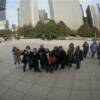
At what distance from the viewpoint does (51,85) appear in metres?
10.6

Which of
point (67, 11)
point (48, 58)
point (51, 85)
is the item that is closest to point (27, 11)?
point (67, 11)

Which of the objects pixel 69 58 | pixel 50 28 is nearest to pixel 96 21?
pixel 50 28

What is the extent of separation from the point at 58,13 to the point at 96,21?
27.2 meters

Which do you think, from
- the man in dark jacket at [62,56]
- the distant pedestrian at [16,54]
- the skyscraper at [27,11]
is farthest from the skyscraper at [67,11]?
the man in dark jacket at [62,56]

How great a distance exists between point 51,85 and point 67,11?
5083 inches

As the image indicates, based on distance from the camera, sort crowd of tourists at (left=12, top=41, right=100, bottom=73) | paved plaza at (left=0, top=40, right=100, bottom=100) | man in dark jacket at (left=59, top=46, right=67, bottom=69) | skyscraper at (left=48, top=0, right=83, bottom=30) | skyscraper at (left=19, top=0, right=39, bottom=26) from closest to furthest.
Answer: paved plaza at (left=0, top=40, right=100, bottom=100)
crowd of tourists at (left=12, top=41, right=100, bottom=73)
man in dark jacket at (left=59, top=46, right=67, bottom=69)
skyscraper at (left=48, top=0, right=83, bottom=30)
skyscraper at (left=19, top=0, right=39, bottom=26)

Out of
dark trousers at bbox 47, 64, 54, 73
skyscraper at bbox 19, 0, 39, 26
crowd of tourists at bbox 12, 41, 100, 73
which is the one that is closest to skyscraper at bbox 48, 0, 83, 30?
skyscraper at bbox 19, 0, 39, 26

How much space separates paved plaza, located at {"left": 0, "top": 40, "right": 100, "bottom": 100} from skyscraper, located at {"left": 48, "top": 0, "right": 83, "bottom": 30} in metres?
122

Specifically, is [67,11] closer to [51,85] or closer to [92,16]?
[92,16]

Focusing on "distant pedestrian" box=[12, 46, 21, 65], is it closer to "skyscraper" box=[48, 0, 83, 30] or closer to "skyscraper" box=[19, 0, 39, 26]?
"skyscraper" box=[48, 0, 83, 30]

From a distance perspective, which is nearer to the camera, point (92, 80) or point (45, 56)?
point (92, 80)

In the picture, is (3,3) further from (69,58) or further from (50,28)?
(50,28)

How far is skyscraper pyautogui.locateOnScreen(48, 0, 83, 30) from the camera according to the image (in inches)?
5330

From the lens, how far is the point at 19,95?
30.7 feet
